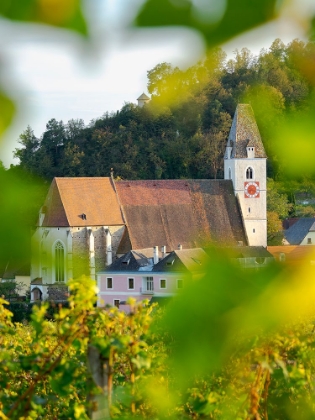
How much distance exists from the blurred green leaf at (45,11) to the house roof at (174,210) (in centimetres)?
3281

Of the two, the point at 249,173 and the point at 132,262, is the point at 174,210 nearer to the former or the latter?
the point at 249,173

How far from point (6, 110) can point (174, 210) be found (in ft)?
114

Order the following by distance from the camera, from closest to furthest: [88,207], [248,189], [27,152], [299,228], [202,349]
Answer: [27,152] → [202,349] → [88,207] → [248,189] → [299,228]

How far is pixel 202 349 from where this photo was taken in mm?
1184

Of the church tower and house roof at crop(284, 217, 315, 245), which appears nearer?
the church tower

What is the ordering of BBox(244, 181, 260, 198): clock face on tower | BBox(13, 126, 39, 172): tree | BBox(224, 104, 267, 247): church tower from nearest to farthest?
BBox(13, 126, 39, 172): tree < BBox(224, 104, 267, 247): church tower < BBox(244, 181, 260, 198): clock face on tower

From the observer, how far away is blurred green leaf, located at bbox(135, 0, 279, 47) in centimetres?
87

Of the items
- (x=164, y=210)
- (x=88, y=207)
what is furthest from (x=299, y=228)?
(x=88, y=207)

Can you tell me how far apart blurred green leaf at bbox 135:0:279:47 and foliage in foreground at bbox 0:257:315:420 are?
0.99 feet

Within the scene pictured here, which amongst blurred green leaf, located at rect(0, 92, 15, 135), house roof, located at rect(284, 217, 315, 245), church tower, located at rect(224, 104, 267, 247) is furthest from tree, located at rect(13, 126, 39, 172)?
house roof, located at rect(284, 217, 315, 245)

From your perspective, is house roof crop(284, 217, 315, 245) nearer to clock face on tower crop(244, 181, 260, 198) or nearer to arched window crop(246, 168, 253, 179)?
clock face on tower crop(244, 181, 260, 198)

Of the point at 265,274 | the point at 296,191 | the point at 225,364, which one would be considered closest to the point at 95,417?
the point at 225,364

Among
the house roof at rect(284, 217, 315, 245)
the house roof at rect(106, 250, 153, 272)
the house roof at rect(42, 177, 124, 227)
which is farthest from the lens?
the house roof at rect(284, 217, 315, 245)

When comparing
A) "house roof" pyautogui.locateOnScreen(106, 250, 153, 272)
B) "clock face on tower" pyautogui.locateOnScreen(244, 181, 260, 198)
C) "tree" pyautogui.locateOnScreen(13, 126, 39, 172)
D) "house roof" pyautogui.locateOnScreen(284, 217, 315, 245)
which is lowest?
"tree" pyautogui.locateOnScreen(13, 126, 39, 172)
